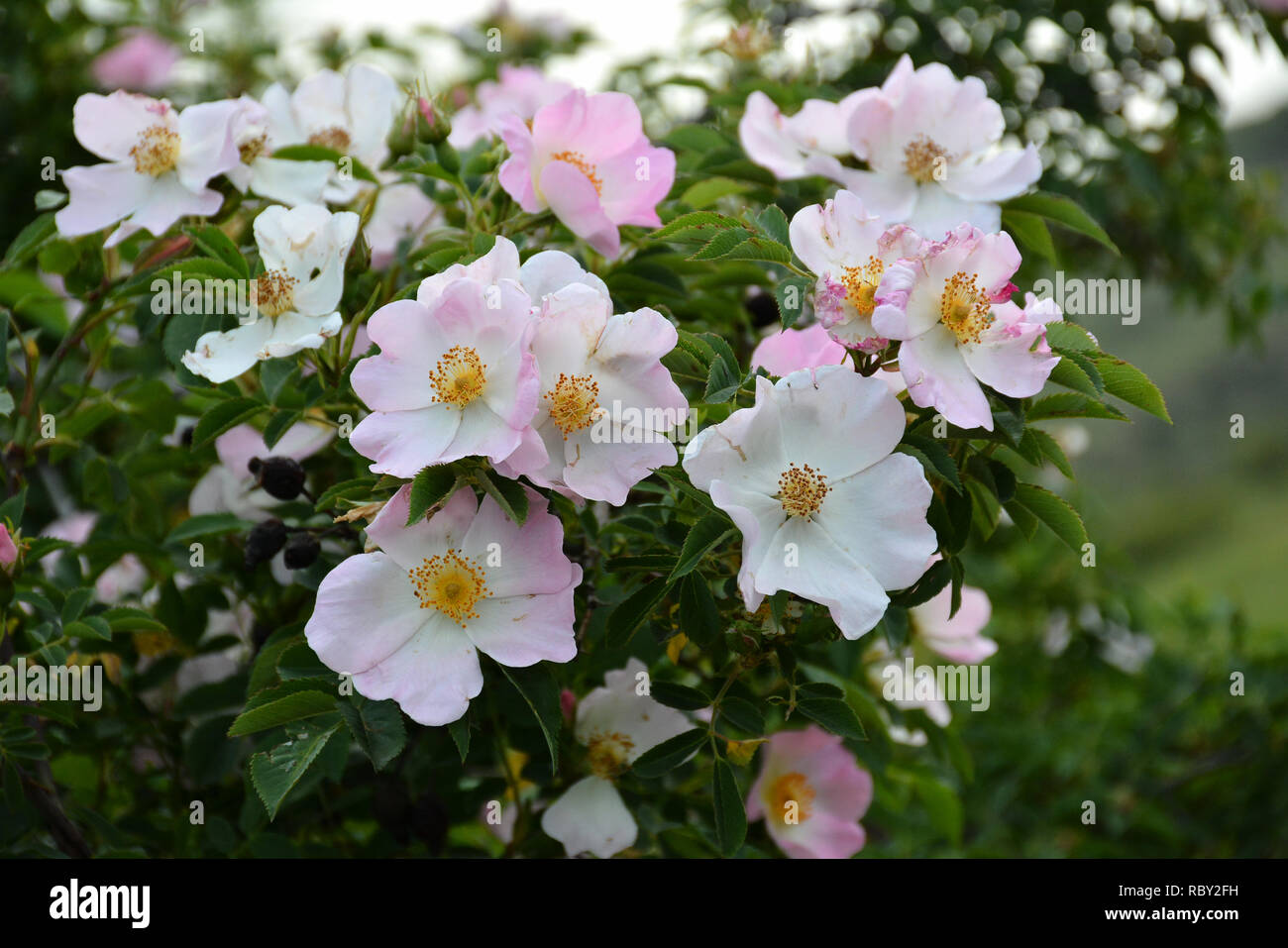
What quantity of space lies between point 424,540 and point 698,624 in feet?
0.83

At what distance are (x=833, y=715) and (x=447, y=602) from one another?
14.7 inches

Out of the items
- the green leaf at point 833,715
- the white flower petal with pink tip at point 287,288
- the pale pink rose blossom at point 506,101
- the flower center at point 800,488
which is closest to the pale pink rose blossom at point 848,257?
the flower center at point 800,488

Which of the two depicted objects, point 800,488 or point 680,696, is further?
point 680,696

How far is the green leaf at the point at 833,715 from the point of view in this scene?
1110mm

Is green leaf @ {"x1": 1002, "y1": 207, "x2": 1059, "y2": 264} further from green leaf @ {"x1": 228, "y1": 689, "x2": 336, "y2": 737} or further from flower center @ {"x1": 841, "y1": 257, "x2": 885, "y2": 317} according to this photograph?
green leaf @ {"x1": 228, "y1": 689, "x2": 336, "y2": 737}

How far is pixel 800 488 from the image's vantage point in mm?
1021

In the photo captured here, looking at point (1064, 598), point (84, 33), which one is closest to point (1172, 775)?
point (1064, 598)

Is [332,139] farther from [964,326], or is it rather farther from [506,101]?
[964,326]

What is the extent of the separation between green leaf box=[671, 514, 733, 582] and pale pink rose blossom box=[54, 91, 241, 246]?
2.26 ft

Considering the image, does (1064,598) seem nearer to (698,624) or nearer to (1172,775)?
(1172,775)

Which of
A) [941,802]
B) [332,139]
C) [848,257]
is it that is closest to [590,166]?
[848,257]

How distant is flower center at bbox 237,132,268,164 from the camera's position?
54.0 inches

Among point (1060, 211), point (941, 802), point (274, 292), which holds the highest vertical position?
point (1060, 211)

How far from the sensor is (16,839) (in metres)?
1.40
